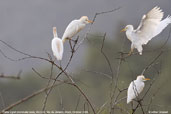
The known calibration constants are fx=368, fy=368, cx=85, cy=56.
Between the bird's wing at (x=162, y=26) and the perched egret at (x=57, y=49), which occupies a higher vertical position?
the bird's wing at (x=162, y=26)

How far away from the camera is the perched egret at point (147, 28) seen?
3.84 meters

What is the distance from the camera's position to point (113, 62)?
2589 centimetres

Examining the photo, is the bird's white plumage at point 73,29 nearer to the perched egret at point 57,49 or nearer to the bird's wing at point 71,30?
the bird's wing at point 71,30

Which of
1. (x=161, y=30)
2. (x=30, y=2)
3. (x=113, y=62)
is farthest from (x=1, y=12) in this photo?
(x=161, y=30)

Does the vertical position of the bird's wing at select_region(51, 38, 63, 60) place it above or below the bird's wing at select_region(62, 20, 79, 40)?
below

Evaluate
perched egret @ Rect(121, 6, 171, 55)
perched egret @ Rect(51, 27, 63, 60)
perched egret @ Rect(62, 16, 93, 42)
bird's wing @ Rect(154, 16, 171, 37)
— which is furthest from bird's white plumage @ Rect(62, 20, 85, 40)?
bird's wing @ Rect(154, 16, 171, 37)

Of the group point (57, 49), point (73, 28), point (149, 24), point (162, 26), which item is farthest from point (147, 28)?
point (57, 49)

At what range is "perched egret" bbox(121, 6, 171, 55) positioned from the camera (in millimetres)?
3844

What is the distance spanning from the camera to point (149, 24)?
3.97 meters

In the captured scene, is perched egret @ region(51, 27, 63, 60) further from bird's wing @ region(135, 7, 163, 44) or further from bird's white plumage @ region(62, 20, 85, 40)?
bird's wing @ region(135, 7, 163, 44)

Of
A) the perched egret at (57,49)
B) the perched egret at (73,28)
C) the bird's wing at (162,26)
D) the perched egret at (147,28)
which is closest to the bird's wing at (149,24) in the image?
the perched egret at (147,28)

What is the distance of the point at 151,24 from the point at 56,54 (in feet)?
4.86

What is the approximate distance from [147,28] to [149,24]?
120mm

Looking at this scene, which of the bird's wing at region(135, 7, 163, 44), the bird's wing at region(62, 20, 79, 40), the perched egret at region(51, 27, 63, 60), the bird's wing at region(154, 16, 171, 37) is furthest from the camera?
the bird's wing at region(154, 16, 171, 37)
